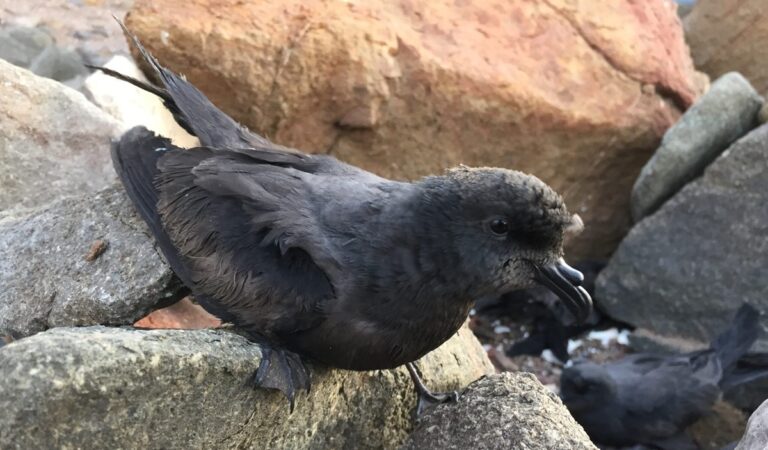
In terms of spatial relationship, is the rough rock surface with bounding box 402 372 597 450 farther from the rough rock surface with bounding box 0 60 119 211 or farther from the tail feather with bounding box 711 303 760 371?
the tail feather with bounding box 711 303 760 371

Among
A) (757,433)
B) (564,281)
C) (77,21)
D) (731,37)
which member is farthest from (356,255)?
(731,37)

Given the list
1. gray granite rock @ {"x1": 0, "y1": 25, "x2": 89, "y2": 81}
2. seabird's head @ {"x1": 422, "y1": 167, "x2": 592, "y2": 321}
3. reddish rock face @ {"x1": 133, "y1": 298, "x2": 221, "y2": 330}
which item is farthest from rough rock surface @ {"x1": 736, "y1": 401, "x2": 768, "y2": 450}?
gray granite rock @ {"x1": 0, "y1": 25, "x2": 89, "y2": 81}

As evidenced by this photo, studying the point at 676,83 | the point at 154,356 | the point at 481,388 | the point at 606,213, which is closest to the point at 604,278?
the point at 606,213

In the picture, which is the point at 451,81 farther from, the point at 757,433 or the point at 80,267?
the point at 757,433

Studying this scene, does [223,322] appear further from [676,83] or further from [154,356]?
[676,83]

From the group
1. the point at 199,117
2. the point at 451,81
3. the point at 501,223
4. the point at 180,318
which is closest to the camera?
the point at 501,223

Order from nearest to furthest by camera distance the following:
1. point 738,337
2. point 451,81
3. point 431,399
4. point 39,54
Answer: point 431,399
point 738,337
point 451,81
point 39,54
